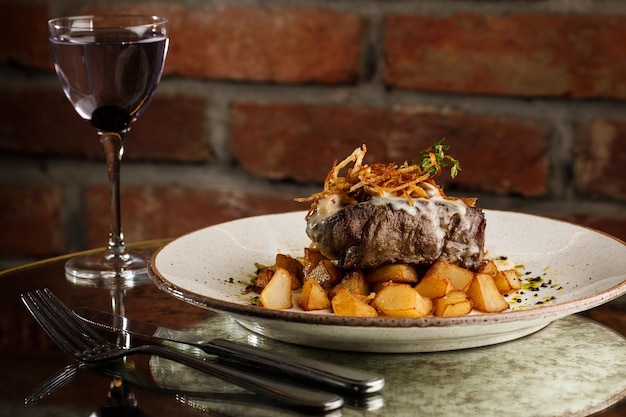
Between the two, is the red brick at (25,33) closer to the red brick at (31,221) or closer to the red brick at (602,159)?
the red brick at (31,221)

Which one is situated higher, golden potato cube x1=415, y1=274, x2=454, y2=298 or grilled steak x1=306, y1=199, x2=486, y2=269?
grilled steak x1=306, y1=199, x2=486, y2=269

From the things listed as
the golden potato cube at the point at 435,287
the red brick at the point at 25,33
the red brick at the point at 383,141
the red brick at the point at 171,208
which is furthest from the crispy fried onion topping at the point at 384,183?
the red brick at the point at 25,33

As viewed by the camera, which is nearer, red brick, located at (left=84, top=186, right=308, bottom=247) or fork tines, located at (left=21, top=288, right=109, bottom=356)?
fork tines, located at (left=21, top=288, right=109, bottom=356)

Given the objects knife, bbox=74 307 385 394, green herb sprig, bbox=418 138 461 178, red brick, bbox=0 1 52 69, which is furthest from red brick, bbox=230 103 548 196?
knife, bbox=74 307 385 394

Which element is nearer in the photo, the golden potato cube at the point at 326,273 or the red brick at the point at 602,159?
the golden potato cube at the point at 326,273

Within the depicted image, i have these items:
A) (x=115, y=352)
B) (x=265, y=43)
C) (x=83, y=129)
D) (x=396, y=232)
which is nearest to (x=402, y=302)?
(x=396, y=232)

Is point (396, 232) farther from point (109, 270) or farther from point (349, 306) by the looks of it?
point (109, 270)

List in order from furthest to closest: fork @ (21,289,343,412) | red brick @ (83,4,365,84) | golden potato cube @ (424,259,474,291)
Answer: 1. red brick @ (83,4,365,84)
2. golden potato cube @ (424,259,474,291)
3. fork @ (21,289,343,412)

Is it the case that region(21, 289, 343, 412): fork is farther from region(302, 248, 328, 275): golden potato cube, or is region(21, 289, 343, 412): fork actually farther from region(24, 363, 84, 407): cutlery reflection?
region(302, 248, 328, 275): golden potato cube
